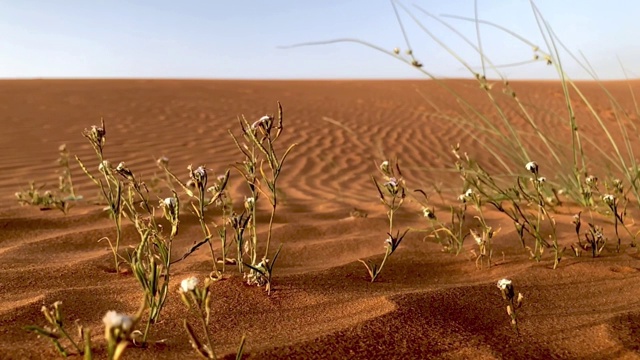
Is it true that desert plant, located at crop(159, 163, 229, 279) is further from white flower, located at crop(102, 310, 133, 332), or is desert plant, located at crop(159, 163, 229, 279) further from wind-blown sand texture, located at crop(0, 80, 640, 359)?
white flower, located at crop(102, 310, 133, 332)

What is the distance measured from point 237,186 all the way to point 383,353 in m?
3.59

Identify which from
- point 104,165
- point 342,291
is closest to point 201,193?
point 104,165

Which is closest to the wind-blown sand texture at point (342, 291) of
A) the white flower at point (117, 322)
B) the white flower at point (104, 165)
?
the white flower at point (104, 165)

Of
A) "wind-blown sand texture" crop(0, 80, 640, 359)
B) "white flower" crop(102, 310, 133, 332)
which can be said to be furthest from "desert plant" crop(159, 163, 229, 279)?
"white flower" crop(102, 310, 133, 332)

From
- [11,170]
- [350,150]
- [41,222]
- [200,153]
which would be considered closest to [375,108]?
[350,150]

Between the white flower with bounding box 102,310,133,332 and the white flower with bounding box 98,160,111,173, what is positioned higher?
the white flower with bounding box 98,160,111,173

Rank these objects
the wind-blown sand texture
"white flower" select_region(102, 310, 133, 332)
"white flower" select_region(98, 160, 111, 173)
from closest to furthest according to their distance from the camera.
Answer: "white flower" select_region(102, 310, 133, 332)
the wind-blown sand texture
"white flower" select_region(98, 160, 111, 173)

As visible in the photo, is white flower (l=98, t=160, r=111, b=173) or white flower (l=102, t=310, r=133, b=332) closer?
white flower (l=102, t=310, r=133, b=332)

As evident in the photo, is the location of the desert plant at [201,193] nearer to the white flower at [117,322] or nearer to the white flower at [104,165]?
the white flower at [104,165]

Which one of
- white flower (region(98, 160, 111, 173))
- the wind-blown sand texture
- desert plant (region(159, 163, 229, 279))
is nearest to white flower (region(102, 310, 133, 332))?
the wind-blown sand texture

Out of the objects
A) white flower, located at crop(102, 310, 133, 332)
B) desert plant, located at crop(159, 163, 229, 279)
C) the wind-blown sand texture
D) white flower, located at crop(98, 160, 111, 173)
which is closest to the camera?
white flower, located at crop(102, 310, 133, 332)

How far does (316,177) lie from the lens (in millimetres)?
5914

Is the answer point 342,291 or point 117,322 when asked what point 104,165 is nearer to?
point 342,291

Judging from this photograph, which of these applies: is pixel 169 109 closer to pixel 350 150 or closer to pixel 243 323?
pixel 350 150
